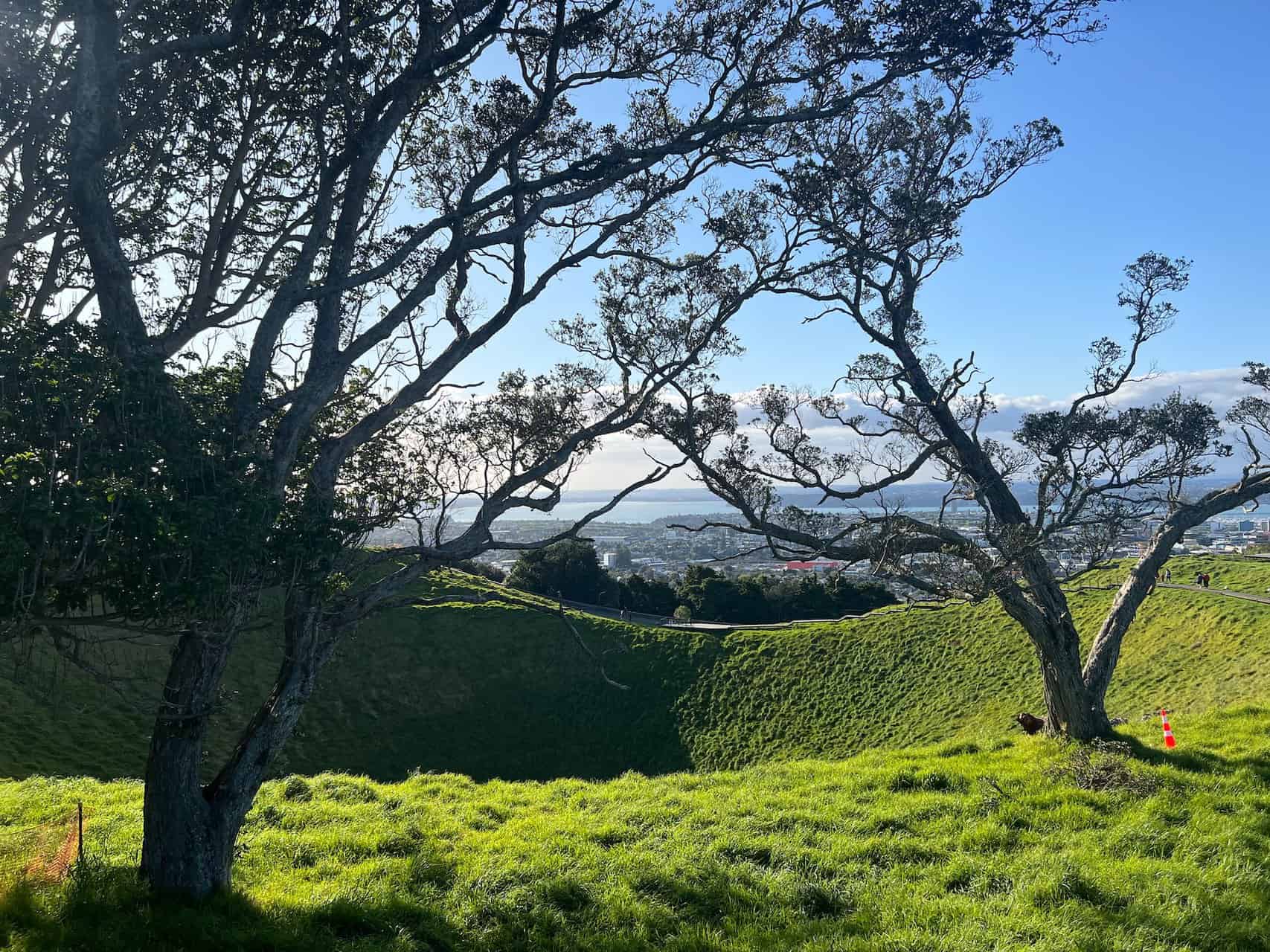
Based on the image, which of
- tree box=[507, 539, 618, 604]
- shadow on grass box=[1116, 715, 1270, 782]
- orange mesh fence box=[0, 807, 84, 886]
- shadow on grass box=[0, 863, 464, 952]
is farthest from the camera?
tree box=[507, 539, 618, 604]

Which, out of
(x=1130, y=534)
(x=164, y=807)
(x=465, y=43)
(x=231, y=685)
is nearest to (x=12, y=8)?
(x=465, y=43)

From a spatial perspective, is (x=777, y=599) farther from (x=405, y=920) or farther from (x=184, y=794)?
(x=184, y=794)

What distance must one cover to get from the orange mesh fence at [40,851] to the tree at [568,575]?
3744 centimetres

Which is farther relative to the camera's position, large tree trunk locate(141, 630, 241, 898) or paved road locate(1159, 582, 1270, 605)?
paved road locate(1159, 582, 1270, 605)

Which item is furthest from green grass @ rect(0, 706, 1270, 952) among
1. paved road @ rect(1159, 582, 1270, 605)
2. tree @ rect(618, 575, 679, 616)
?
tree @ rect(618, 575, 679, 616)

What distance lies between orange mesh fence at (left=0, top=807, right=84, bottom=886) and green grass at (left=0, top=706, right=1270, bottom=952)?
0.28 meters

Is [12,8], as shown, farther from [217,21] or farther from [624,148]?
[624,148]

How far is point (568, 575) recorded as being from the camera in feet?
155

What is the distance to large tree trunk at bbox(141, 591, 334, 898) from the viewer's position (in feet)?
23.0

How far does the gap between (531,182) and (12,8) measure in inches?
217

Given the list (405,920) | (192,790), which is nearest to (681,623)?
(405,920)

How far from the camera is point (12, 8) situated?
7.89 metres

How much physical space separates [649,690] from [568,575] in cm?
1989

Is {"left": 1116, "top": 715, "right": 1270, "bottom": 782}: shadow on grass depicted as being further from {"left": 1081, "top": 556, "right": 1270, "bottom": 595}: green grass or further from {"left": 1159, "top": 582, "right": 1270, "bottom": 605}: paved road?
{"left": 1081, "top": 556, "right": 1270, "bottom": 595}: green grass
